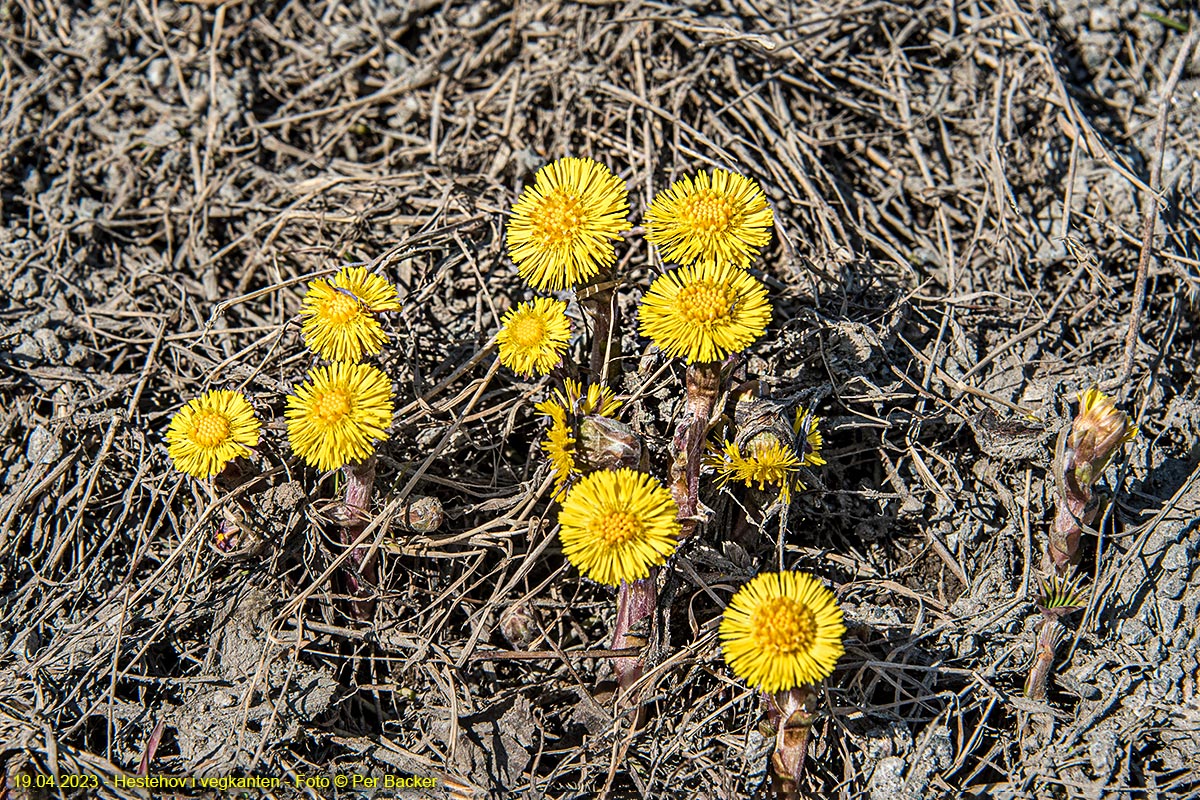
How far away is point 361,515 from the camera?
2.30 metres

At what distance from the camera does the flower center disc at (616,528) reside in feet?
6.07

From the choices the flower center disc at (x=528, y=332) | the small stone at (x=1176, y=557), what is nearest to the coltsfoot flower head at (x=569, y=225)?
the flower center disc at (x=528, y=332)

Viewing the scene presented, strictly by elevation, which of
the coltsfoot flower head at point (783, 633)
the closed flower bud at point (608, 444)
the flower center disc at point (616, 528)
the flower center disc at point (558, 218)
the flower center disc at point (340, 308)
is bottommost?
the coltsfoot flower head at point (783, 633)

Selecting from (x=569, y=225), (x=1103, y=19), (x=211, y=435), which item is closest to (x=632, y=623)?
(x=569, y=225)

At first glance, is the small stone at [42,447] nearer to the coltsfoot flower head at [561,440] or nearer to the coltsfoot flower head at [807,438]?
the coltsfoot flower head at [561,440]

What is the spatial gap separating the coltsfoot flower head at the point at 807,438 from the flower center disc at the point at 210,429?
4.96 ft

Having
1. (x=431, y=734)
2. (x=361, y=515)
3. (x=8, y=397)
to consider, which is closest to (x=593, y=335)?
(x=361, y=515)

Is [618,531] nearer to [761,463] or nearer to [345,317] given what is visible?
[761,463]

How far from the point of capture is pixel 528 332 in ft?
7.34

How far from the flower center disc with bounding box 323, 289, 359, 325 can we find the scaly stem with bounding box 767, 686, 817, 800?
1.44 metres

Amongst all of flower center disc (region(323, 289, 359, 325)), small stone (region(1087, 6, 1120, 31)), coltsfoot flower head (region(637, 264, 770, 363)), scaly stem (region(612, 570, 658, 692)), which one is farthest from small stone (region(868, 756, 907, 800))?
small stone (region(1087, 6, 1120, 31))

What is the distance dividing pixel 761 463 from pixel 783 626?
458 millimetres

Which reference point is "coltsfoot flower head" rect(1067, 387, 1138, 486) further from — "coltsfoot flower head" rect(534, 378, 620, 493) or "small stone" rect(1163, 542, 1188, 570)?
"coltsfoot flower head" rect(534, 378, 620, 493)

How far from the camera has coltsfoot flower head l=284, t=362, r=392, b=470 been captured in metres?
2.08
